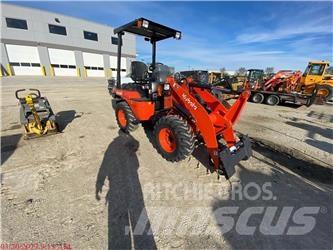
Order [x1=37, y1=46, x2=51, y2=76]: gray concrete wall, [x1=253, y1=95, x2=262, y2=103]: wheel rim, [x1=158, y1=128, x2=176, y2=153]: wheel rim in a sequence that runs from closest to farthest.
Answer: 1. [x1=158, y1=128, x2=176, y2=153]: wheel rim
2. [x1=253, y1=95, x2=262, y2=103]: wheel rim
3. [x1=37, y1=46, x2=51, y2=76]: gray concrete wall

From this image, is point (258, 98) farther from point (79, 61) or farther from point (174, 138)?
point (79, 61)

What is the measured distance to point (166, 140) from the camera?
394 cm

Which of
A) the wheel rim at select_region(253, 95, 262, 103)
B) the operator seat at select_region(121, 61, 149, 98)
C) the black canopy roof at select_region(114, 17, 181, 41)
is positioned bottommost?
the wheel rim at select_region(253, 95, 262, 103)

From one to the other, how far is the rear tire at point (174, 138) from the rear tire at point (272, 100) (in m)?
9.99

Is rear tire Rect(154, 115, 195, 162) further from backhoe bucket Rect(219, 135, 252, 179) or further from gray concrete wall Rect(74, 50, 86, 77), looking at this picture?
gray concrete wall Rect(74, 50, 86, 77)

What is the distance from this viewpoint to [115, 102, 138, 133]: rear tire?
5039 millimetres

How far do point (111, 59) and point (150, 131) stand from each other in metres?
35.7

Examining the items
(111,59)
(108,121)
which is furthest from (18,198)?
(111,59)

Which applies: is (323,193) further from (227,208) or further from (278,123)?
(278,123)

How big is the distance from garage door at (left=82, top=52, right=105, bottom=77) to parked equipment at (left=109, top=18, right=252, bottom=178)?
32214mm

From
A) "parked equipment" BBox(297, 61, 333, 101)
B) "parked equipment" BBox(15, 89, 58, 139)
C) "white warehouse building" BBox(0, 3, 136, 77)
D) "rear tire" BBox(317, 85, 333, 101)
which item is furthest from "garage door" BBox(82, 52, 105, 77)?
"rear tire" BBox(317, 85, 333, 101)

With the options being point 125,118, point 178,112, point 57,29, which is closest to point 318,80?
point 178,112

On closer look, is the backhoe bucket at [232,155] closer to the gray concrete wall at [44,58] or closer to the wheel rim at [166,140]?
the wheel rim at [166,140]

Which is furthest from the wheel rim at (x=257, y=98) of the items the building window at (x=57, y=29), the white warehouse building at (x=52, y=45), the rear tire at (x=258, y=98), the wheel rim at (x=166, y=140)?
the building window at (x=57, y=29)
